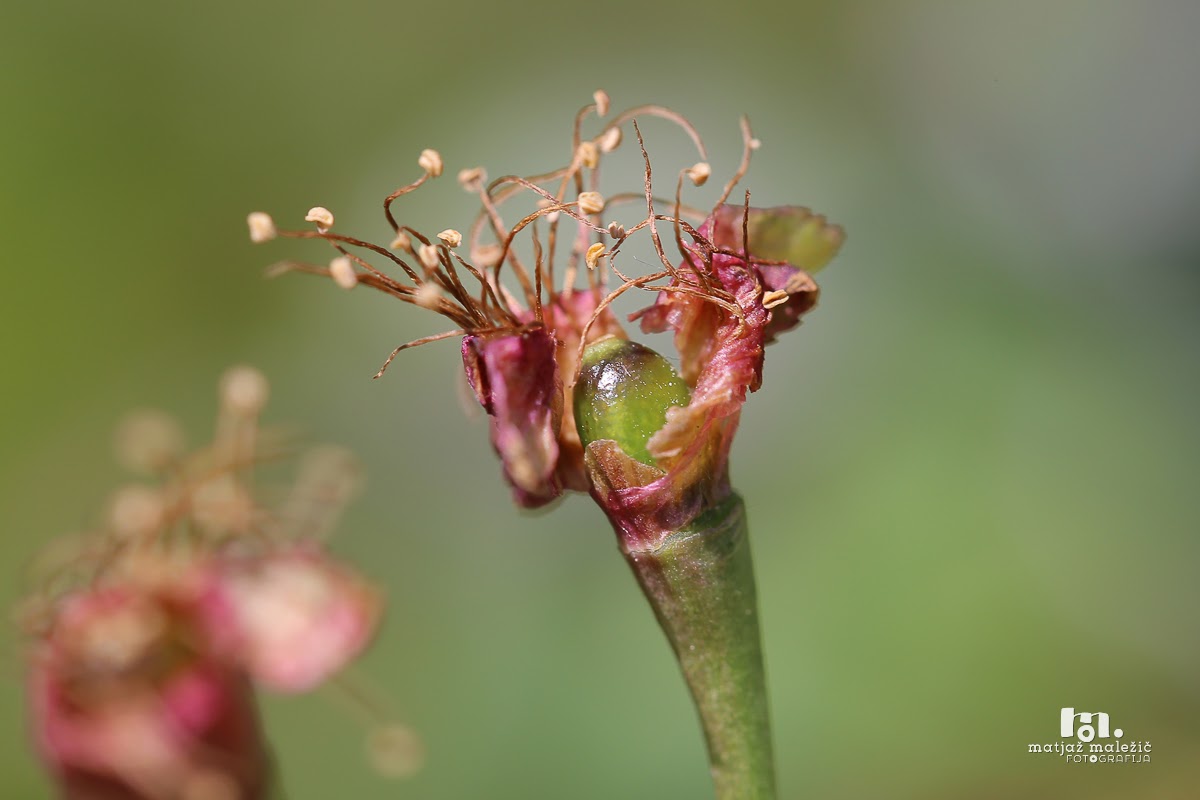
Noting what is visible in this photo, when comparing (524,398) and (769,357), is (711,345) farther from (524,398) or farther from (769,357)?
(769,357)

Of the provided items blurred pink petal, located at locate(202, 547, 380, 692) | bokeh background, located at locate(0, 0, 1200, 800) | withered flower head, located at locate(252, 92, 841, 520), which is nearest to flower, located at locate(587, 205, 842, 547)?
withered flower head, located at locate(252, 92, 841, 520)

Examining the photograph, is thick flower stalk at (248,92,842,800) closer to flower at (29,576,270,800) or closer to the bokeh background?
flower at (29,576,270,800)

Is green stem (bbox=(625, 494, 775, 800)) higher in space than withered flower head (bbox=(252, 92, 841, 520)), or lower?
lower

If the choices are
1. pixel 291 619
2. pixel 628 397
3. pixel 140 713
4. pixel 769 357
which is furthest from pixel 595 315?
pixel 769 357

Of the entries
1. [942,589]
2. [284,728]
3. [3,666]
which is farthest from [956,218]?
[3,666]

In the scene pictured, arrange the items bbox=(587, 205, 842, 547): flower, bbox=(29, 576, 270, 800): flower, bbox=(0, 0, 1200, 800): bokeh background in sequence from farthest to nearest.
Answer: bbox=(0, 0, 1200, 800): bokeh background < bbox=(29, 576, 270, 800): flower < bbox=(587, 205, 842, 547): flower

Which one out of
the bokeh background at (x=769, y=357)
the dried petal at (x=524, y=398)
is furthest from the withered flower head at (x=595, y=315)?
the bokeh background at (x=769, y=357)

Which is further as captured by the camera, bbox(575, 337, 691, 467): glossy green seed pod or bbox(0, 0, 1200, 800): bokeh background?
bbox(0, 0, 1200, 800): bokeh background

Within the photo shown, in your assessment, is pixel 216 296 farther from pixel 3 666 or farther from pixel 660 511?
pixel 660 511
